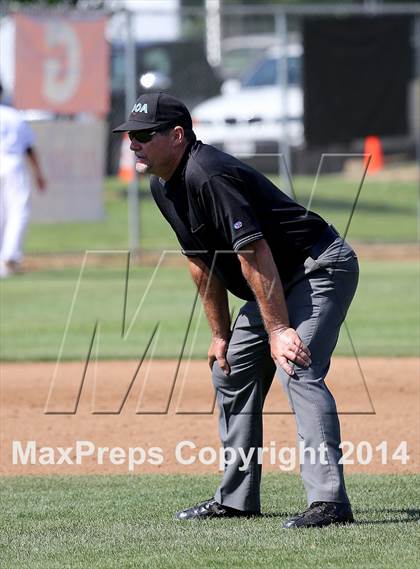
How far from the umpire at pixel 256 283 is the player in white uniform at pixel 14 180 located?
386 inches

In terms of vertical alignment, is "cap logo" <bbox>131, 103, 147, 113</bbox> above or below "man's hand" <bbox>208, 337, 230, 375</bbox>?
above

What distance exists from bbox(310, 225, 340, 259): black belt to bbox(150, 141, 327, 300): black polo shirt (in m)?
0.02

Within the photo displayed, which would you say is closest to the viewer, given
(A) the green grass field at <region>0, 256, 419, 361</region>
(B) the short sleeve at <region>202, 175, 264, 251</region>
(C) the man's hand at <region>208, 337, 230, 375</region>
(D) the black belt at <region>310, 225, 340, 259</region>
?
(B) the short sleeve at <region>202, 175, 264, 251</region>

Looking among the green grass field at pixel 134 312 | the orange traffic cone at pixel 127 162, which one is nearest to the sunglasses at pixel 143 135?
the green grass field at pixel 134 312

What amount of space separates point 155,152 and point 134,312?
7591mm

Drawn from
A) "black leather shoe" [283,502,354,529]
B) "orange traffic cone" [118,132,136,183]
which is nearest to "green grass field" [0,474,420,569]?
"black leather shoe" [283,502,354,529]

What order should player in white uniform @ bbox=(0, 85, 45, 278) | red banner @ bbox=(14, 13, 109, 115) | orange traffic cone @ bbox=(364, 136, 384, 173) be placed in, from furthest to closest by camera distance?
orange traffic cone @ bbox=(364, 136, 384, 173) < red banner @ bbox=(14, 13, 109, 115) < player in white uniform @ bbox=(0, 85, 45, 278)

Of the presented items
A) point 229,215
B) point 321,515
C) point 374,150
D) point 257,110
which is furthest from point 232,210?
point 257,110

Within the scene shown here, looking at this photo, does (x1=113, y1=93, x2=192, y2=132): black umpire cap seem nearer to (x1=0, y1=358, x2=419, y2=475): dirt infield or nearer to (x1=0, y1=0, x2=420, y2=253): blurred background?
(x1=0, y1=358, x2=419, y2=475): dirt infield

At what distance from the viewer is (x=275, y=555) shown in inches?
191

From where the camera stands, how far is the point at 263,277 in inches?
202

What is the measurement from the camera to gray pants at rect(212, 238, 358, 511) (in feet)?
17.2

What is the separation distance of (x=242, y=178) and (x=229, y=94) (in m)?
17.5

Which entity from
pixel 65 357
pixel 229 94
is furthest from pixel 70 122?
pixel 65 357
